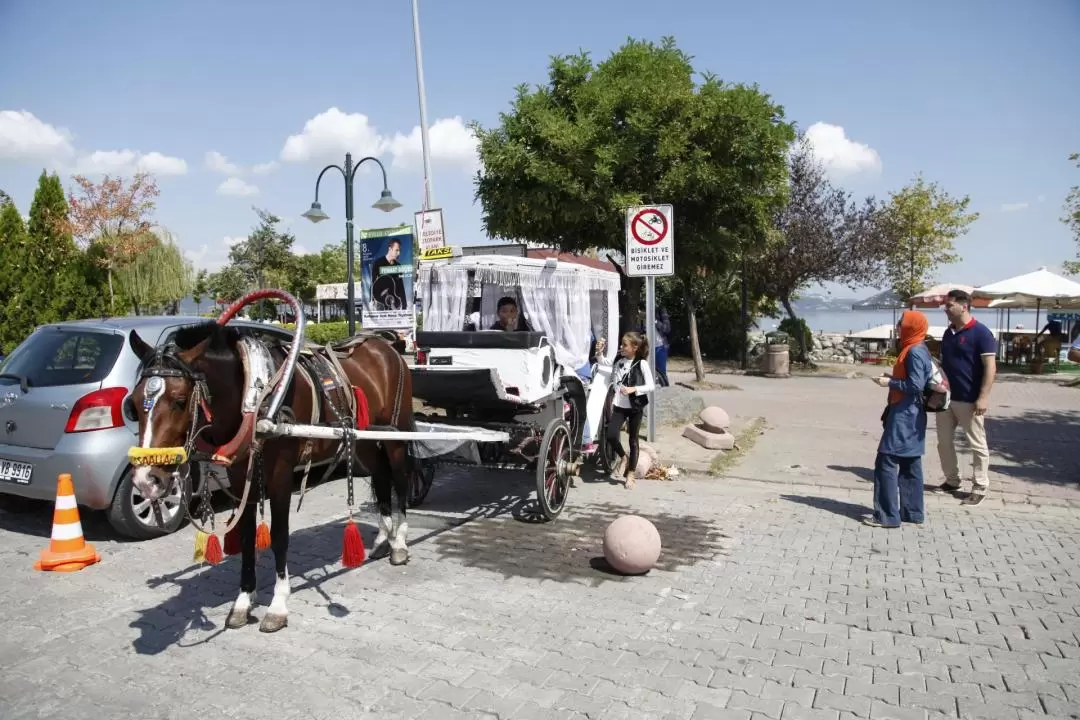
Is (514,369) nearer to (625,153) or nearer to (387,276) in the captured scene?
(387,276)

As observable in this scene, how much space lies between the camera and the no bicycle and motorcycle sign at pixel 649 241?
381 inches

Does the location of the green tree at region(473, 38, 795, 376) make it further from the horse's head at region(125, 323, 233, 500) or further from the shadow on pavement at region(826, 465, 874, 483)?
the horse's head at region(125, 323, 233, 500)

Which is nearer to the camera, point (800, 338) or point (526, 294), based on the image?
point (526, 294)

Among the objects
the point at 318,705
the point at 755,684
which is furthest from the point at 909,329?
the point at 318,705

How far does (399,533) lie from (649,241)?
5.64m

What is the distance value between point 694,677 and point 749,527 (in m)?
3.17

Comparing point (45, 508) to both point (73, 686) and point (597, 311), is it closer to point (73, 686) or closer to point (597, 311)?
point (73, 686)

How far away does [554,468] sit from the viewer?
22.4 ft

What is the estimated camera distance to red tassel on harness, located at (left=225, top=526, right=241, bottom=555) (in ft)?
15.8

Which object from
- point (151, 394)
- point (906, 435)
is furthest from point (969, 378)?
point (151, 394)

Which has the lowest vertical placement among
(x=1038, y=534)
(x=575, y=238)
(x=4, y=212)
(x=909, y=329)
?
(x=1038, y=534)

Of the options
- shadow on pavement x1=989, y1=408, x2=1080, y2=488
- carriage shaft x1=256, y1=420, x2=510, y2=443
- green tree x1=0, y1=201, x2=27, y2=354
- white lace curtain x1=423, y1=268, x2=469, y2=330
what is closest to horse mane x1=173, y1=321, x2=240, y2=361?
carriage shaft x1=256, y1=420, x2=510, y2=443

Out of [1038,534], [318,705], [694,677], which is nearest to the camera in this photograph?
[318,705]

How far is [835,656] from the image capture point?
408cm
